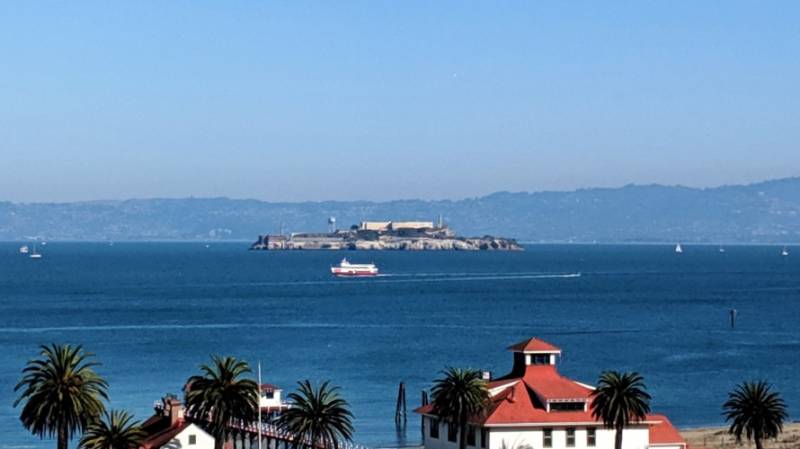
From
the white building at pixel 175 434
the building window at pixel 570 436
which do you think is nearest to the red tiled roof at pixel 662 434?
the building window at pixel 570 436

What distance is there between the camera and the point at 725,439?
342 ft

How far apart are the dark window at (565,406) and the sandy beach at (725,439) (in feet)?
58.2

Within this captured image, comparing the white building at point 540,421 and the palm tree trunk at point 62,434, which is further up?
the white building at point 540,421

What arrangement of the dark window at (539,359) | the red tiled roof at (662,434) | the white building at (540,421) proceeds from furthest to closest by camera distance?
the dark window at (539,359), the red tiled roof at (662,434), the white building at (540,421)

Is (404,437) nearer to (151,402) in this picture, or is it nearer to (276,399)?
(276,399)

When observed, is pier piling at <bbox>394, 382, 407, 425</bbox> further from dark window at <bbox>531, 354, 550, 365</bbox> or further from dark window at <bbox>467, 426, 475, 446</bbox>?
dark window at <bbox>467, 426, 475, 446</bbox>

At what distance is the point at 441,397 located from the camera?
267 feet

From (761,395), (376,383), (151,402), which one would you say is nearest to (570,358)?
(376,383)

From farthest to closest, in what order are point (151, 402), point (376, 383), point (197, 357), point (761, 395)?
point (197, 357), point (376, 383), point (151, 402), point (761, 395)

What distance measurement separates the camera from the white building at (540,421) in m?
81.8

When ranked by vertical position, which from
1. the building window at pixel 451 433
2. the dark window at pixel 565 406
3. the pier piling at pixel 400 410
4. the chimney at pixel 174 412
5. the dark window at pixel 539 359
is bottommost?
the building window at pixel 451 433

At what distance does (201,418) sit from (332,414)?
6.87 m

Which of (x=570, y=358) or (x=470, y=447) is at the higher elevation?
(x=570, y=358)

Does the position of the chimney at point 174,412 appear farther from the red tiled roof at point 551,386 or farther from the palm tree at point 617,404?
the palm tree at point 617,404
